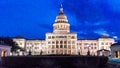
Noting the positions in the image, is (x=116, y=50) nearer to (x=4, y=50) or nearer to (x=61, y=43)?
(x=4, y=50)

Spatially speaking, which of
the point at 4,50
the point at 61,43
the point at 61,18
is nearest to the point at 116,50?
the point at 4,50

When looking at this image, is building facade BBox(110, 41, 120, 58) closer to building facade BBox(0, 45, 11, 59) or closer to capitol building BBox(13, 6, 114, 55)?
building facade BBox(0, 45, 11, 59)

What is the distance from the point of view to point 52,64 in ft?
74.8

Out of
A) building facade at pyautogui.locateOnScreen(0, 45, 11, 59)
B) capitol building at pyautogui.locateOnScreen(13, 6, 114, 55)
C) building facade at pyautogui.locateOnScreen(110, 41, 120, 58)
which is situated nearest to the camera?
building facade at pyautogui.locateOnScreen(0, 45, 11, 59)

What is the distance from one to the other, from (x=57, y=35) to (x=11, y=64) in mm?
154946

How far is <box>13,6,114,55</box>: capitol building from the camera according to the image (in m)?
176

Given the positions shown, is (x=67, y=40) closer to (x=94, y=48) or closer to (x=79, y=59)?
(x=94, y=48)

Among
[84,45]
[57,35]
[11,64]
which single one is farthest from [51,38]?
[11,64]

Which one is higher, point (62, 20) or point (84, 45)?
point (62, 20)

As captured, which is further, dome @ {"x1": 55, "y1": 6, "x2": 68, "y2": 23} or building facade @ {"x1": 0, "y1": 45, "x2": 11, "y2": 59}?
dome @ {"x1": 55, "y1": 6, "x2": 68, "y2": 23}

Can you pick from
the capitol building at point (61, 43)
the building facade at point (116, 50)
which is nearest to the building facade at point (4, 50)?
the building facade at point (116, 50)

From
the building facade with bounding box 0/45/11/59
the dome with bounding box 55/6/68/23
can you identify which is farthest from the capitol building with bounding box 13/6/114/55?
the building facade with bounding box 0/45/11/59

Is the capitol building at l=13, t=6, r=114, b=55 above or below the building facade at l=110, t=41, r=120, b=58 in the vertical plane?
above

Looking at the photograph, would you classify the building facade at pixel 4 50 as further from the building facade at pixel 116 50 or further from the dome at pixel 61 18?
the dome at pixel 61 18
